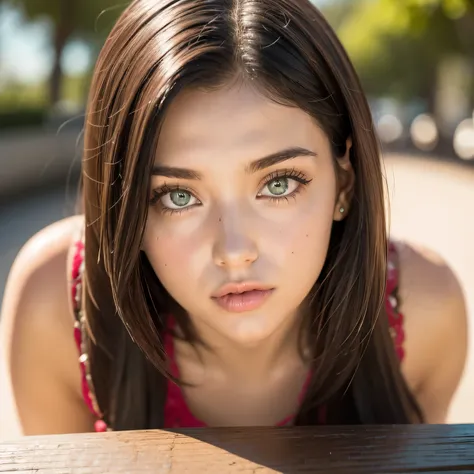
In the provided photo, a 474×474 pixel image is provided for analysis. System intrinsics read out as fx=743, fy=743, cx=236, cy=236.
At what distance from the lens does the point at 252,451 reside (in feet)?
3.75

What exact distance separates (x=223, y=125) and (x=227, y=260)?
279 mm

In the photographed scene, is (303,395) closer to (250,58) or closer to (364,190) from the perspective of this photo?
(364,190)

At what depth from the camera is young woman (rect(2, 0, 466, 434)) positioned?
59.4 inches

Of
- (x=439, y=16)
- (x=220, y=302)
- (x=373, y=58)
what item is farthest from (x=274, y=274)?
(x=373, y=58)

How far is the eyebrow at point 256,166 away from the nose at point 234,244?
10cm

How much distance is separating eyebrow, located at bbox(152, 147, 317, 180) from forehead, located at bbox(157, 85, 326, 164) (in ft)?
0.04

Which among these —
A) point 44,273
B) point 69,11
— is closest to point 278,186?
point 44,273

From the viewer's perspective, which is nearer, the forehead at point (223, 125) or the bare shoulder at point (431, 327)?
the forehead at point (223, 125)

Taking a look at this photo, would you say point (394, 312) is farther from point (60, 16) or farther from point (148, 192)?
point (60, 16)

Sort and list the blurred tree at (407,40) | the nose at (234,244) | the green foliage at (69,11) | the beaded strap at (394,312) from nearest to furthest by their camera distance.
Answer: the nose at (234,244) → the beaded strap at (394,312) → the blurred tree at (407,40) → the green foliage at (69,11)

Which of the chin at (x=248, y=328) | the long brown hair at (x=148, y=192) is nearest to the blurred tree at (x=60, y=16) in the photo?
the long brown hair at (x=148, y=192)

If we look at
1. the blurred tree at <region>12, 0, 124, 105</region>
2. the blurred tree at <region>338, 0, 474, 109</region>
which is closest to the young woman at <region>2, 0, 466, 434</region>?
the blurred tree at <region>338, 0, 474, 109</region>

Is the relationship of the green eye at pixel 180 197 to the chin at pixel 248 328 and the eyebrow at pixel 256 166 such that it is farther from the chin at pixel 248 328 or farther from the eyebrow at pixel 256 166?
the chin at pixel 248 328

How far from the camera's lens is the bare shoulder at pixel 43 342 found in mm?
2055
